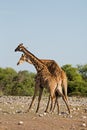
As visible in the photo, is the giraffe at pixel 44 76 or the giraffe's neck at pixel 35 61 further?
the giraffe's neck at pixel 35 61

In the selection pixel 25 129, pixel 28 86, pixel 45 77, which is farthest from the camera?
pixel 28 86

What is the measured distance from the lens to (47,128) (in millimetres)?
12109

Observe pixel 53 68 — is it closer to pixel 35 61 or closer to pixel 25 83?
pixel 35 61

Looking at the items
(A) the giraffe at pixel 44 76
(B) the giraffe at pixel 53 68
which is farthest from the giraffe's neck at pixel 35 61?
(B) the giraffe at pixel 53 68

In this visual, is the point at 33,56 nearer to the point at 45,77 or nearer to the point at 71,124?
the point at 45,77

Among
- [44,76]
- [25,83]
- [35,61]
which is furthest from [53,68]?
[25,83]

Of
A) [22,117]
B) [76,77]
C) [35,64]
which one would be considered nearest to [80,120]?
[22,117]

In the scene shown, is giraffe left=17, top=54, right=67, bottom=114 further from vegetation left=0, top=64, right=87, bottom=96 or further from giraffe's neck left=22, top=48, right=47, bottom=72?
vegetation left=0, top=64, right=87, bottom=96

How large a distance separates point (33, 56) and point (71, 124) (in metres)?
3.52

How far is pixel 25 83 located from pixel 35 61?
22.3 m

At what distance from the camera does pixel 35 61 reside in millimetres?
15516

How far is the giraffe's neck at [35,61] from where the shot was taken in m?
15.4

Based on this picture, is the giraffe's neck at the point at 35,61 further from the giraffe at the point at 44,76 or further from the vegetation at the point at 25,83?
the vegetation at the point at 25,83

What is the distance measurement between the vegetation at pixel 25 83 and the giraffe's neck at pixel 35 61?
63.4ft
